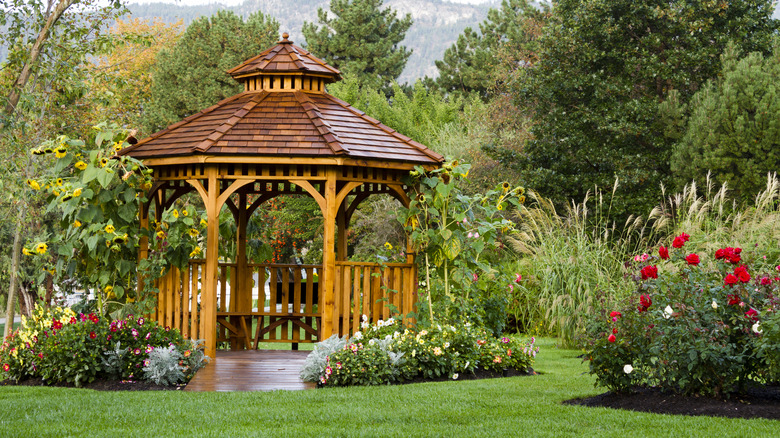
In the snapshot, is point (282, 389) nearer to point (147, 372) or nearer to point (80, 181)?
point (147, 372)

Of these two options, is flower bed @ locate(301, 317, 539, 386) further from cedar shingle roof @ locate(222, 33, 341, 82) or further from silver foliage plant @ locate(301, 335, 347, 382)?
cedar shingle roof @ locate(222, 33, 341, 82)

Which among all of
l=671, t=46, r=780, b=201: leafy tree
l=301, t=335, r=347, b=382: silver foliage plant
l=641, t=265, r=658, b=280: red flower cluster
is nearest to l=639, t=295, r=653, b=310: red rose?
l=641, t=265, r=658, b=280: red flower cluster

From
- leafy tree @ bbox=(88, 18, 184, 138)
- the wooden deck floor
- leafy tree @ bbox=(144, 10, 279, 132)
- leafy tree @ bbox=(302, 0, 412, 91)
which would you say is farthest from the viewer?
leafy tree @ bbox=(302, 0, 412, 91)

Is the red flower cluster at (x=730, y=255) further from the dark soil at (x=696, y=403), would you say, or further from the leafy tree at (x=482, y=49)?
the leafy tree at (x=482, y=49)

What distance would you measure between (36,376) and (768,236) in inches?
315

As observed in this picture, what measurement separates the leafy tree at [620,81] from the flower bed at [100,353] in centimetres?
1053

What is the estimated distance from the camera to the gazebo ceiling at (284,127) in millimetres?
8062

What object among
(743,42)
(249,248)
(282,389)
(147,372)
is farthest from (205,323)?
(743,42)

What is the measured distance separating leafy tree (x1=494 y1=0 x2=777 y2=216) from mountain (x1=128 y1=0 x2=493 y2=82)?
7470 centimetres

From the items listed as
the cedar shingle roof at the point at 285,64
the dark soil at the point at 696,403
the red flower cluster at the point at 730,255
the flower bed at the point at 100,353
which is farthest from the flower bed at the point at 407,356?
the cedar shingle roof at the point at 285,64

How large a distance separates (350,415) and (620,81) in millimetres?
13262

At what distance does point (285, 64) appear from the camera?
9500 millimetres

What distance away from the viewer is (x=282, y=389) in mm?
7000

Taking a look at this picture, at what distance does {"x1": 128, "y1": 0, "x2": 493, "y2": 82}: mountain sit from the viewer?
315 feet
